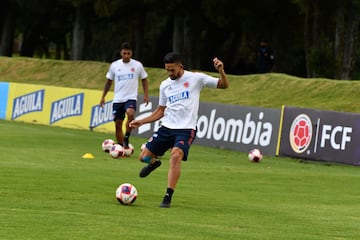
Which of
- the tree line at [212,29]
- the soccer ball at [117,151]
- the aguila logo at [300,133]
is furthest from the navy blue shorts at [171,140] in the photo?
the tree line at [212,29]

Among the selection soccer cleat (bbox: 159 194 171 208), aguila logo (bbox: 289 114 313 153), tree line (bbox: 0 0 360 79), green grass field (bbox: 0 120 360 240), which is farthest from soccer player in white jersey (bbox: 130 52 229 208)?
tree line (bbox: 0 0 360 79)

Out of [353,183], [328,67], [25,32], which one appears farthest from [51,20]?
[353,183]

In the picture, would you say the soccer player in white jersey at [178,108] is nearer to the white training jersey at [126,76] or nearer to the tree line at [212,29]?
the white training jersey at [126,76]

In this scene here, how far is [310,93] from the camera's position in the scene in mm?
34469

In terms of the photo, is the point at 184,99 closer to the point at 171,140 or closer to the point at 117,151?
the point at 171,140

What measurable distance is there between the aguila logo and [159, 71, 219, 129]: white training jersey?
35.3ft

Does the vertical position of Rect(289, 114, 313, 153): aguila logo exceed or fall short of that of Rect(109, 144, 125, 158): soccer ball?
it exceeds it

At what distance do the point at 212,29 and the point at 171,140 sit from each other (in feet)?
131

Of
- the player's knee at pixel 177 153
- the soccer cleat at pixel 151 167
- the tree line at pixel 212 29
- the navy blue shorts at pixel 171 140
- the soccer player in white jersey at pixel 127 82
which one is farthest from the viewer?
the tree line at pixel 212 29

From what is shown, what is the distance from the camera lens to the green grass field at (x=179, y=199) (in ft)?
36.3

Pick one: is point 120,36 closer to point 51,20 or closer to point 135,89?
point 51,20

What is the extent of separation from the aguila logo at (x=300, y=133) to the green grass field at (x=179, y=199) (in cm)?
75

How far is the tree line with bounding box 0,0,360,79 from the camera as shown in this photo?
41781 millimetres

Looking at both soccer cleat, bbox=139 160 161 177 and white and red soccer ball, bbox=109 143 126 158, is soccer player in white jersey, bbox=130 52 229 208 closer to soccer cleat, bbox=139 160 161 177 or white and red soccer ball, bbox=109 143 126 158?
soccer cleat, bbox=139 160 161 177
